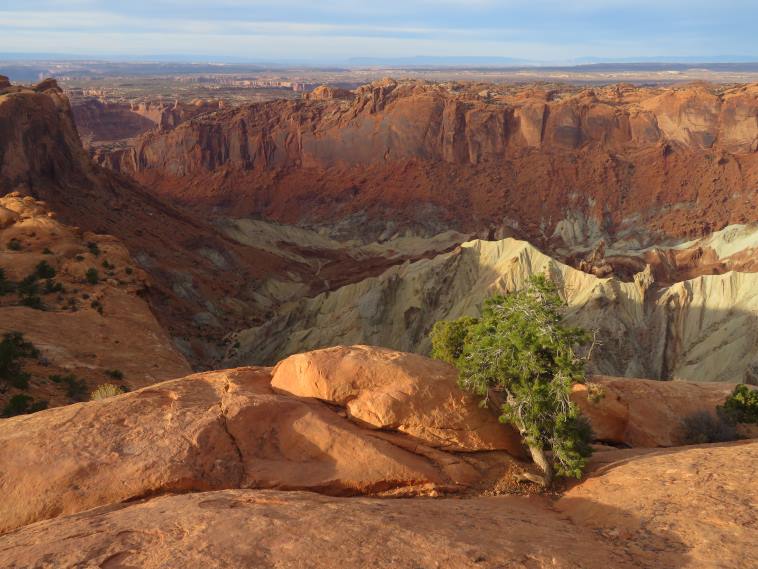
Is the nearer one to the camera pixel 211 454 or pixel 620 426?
pixel 211 454

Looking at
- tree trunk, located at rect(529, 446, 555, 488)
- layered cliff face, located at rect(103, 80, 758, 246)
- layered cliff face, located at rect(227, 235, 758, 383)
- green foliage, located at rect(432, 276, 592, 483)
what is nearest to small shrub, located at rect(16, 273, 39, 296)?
layered cliff face, located at rect(227, 235, 758, 383)

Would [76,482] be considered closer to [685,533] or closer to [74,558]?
[74,558]

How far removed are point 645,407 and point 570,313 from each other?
626 inches

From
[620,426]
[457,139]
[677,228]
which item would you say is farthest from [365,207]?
[620,426]

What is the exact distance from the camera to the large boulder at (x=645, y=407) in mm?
→ 19406

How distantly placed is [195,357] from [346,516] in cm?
3229

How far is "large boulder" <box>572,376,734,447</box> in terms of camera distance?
19.4 meters

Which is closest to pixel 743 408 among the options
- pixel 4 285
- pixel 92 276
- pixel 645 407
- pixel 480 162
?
pixel 645 407

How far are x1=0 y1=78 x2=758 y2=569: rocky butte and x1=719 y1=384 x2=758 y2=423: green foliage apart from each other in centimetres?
58

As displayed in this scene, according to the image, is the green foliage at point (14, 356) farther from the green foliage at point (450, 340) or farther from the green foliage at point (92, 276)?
the green foliage at point (450, 340)

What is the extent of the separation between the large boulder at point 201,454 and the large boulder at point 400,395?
0.25 m

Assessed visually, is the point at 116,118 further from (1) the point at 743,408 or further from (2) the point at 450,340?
(1) the point at 743,408

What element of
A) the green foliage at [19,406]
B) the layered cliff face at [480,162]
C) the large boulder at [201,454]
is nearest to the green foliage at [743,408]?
the large boulder at [201,454]

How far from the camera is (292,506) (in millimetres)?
9266
